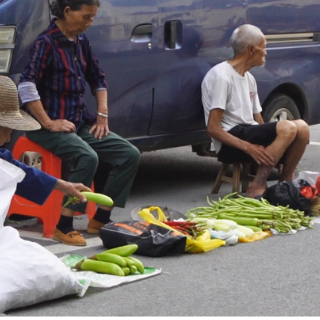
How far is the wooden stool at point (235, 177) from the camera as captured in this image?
7109 millimetres

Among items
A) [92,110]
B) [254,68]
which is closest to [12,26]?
[92,110]

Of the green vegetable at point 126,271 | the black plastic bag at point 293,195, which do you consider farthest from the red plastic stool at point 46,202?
the black plastic bag at point 293,195

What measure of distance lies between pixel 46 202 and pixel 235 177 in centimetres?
198

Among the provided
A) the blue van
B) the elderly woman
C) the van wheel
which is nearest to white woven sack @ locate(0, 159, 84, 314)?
the elderly woman

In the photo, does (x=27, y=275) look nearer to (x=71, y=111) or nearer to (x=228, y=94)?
(x=71, y=111)

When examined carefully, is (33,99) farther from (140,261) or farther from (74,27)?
(140,261)

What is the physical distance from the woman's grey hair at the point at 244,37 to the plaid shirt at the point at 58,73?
1609 millimetres

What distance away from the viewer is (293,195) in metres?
6.27

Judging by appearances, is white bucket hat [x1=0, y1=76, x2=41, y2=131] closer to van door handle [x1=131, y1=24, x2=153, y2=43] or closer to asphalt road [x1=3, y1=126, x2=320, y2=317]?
asphalt road [x1=3, y1=126, x2=320, y2=317]

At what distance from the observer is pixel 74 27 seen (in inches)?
223

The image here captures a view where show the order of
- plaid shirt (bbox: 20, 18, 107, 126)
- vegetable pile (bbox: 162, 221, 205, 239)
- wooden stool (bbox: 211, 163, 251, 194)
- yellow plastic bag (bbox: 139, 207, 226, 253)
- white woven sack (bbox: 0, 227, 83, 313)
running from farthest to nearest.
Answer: wooden stool (bbox: 211, 163, 251, 194) → plaid shirt (bbox: 20, 18, 107, 126) → vegetable pile (bbox: 162, 221, 205, 239) → yellow plastic bag (bbox: 139, 207, 226, 253) → white woven sack (bbox: 0, 227, 83, 313)

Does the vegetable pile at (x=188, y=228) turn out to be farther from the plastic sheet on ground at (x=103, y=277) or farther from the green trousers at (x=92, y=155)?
the plastic sheet on ground at (x=103, y=277)

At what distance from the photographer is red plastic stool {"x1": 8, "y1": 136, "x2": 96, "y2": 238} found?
5.67m

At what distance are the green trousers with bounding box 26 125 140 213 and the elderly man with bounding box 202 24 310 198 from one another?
1277mm
